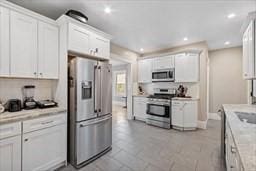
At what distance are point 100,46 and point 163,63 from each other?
107 inches

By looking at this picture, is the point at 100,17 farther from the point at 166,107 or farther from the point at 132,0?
the point at 166,107

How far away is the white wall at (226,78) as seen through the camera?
474 cm

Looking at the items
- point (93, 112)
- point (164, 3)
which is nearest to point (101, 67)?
point (93, 112)

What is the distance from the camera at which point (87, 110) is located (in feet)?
7.36

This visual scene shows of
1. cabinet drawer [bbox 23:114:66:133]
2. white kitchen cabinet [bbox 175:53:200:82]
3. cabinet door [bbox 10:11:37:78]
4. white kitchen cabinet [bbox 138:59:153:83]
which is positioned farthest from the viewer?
white kitchen cabinet [bbox 138:59:153:83]

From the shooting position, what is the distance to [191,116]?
3.87 meters

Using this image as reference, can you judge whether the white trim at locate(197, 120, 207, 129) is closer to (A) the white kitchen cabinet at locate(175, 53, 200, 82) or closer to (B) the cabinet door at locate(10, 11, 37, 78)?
(A) the white kitchen cabinet at locate(175, 53, 200, 82)

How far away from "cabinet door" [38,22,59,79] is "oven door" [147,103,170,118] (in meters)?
3.18

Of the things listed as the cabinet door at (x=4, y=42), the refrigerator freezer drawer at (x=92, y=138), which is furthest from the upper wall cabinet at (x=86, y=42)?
the refrigerator freezer drawer at (x=92, y=138)

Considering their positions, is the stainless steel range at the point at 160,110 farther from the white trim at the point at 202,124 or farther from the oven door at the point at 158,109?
the white trim at the point at 202,124

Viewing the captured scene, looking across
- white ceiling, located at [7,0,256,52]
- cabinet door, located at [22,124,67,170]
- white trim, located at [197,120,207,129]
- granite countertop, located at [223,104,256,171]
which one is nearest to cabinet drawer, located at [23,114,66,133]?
cabinet door, located at [22,124,67,170]

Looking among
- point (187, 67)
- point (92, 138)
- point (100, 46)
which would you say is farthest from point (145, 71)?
point (92, 138)

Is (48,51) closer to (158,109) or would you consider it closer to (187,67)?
(158,109)

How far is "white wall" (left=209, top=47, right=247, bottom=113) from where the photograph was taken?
187 inches
